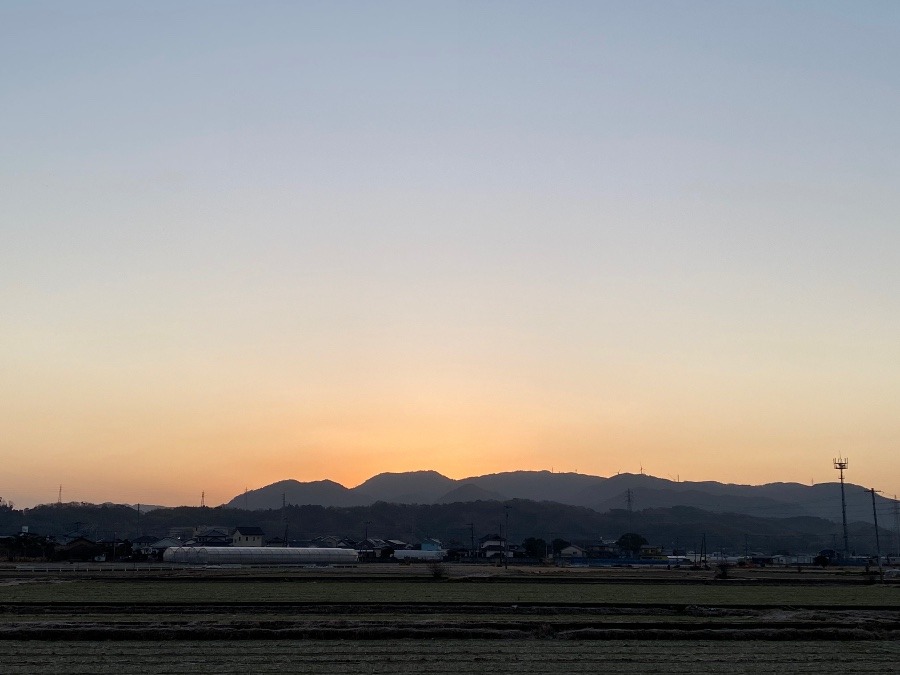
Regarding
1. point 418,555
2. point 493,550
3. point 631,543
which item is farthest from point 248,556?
point 631,543

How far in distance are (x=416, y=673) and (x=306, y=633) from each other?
6.89 metres

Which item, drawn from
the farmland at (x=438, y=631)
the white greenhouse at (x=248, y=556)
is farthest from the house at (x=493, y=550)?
the farmland at (x=438, y=631)

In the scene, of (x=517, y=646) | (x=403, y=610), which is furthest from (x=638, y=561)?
(x=517, y=646)

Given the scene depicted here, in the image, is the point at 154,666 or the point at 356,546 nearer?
the point at 154,666

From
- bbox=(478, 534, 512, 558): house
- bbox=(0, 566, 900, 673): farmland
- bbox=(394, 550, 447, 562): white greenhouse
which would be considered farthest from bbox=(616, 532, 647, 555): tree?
bbox=(0, 566, 900, 673): farmland

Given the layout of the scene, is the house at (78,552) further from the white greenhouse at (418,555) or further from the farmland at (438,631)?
the farmland at (438,631)

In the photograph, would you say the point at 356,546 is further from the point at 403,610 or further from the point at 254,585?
the point at 403,610

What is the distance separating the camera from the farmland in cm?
2327

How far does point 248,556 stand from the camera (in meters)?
104

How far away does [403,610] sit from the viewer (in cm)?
3609

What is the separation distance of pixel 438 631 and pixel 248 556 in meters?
81.4

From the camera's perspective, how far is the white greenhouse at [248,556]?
334ft

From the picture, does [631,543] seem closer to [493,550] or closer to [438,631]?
[493,550]

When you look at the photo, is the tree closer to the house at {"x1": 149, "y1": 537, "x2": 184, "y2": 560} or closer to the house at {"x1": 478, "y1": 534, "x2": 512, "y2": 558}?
the house at {"x1": 478, "y1": 534, "x2": 512, "y2": 558}
